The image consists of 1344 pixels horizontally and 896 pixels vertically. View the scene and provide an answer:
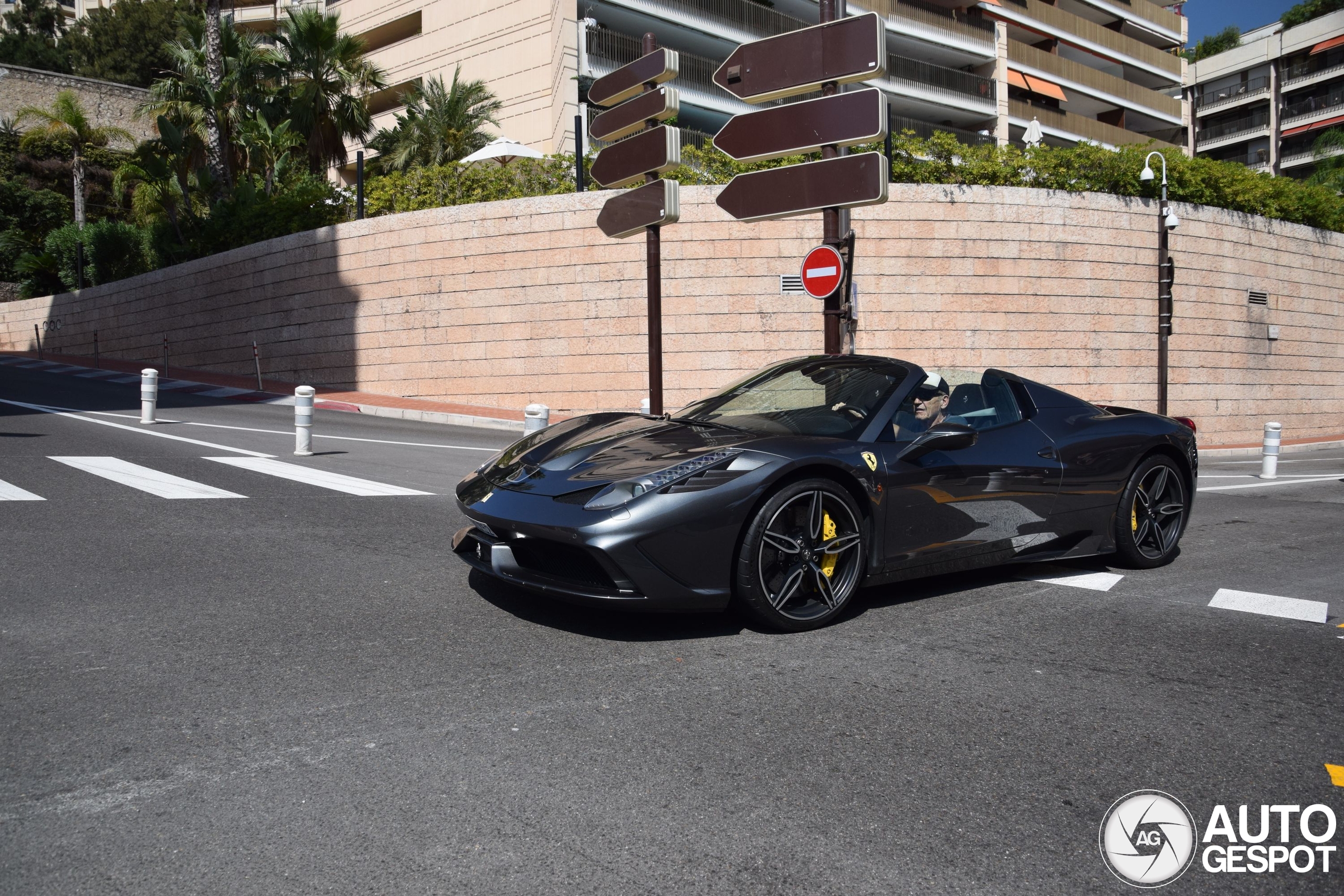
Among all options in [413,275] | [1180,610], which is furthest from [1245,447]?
[1180,610]

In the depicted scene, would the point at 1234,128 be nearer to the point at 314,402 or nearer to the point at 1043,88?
the point at 1043,88

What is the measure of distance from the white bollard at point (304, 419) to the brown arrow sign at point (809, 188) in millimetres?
4421

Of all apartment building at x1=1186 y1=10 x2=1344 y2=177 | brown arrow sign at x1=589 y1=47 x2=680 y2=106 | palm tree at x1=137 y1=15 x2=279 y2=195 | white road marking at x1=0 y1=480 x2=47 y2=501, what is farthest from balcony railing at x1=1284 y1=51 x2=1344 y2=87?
white road marking at x1=0 y1=480 x2=47 y2=501

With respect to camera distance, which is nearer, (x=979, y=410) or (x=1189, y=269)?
(x=979, y=410)

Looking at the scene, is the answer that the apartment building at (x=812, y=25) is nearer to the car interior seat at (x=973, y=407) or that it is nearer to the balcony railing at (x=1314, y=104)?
the balcony railing at (x=1314, y=104)

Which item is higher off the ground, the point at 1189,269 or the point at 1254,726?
the point at 1189,269

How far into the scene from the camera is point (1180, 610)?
4.79 meters

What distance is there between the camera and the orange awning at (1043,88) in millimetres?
40281

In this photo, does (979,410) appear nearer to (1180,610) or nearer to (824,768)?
(1180,610)

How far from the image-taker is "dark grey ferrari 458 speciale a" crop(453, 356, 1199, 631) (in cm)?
398

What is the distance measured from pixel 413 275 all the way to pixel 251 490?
42.6ft

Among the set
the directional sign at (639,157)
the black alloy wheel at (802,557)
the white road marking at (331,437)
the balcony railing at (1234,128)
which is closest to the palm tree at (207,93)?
the white road marking at (331,437)

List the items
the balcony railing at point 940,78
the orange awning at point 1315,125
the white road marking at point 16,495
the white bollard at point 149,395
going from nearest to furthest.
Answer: the white road marking at point 16,495 < the white bollard at point 149,395 < the balcony railing at point 940,78 < the orange awning at point 1315,125

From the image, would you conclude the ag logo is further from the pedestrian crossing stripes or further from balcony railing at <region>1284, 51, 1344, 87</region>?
balcony railing at <region>1284, 51, 1344, 87</region>
